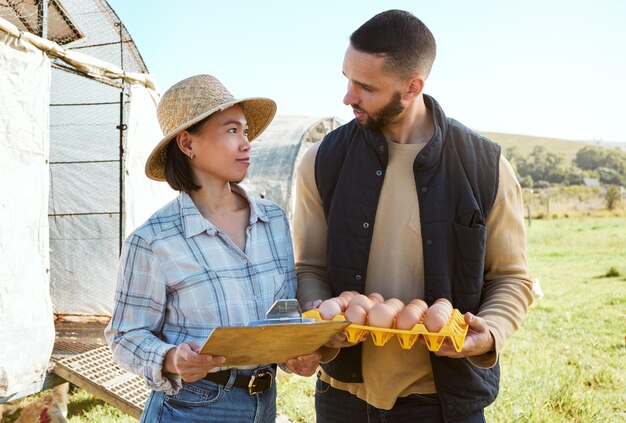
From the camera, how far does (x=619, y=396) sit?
513 centimetres

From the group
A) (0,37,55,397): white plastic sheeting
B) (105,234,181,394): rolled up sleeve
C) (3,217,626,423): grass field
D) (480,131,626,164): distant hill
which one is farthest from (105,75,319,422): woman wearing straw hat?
(480,131,626,164): distant hill

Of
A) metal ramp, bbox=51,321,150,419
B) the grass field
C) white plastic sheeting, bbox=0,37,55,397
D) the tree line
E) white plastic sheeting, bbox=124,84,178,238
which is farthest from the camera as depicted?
the tree line

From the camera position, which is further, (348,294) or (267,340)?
(348,294)

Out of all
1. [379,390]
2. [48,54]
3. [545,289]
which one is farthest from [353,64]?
[545,289]

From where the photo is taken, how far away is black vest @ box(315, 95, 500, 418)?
2.11 meters

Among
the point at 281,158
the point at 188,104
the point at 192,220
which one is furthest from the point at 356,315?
the point at 281,158

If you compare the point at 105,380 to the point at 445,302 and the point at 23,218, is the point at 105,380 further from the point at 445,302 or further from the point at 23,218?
the point at 445,302

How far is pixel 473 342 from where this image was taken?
1.89 m

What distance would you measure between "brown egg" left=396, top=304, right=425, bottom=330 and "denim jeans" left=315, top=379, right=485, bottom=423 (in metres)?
0.43

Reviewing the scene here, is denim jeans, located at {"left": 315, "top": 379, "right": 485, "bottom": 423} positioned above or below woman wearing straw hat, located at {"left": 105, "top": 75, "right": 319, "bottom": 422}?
below

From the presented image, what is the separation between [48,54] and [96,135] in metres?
2.71

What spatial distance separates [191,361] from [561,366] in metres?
5.17

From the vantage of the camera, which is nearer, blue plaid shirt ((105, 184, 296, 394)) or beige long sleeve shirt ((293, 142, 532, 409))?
blue plaid shirt ((105, 184, 296, 394))

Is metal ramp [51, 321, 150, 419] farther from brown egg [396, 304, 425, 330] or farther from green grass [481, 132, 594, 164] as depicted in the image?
green grass [481, 132, 594, 164]
